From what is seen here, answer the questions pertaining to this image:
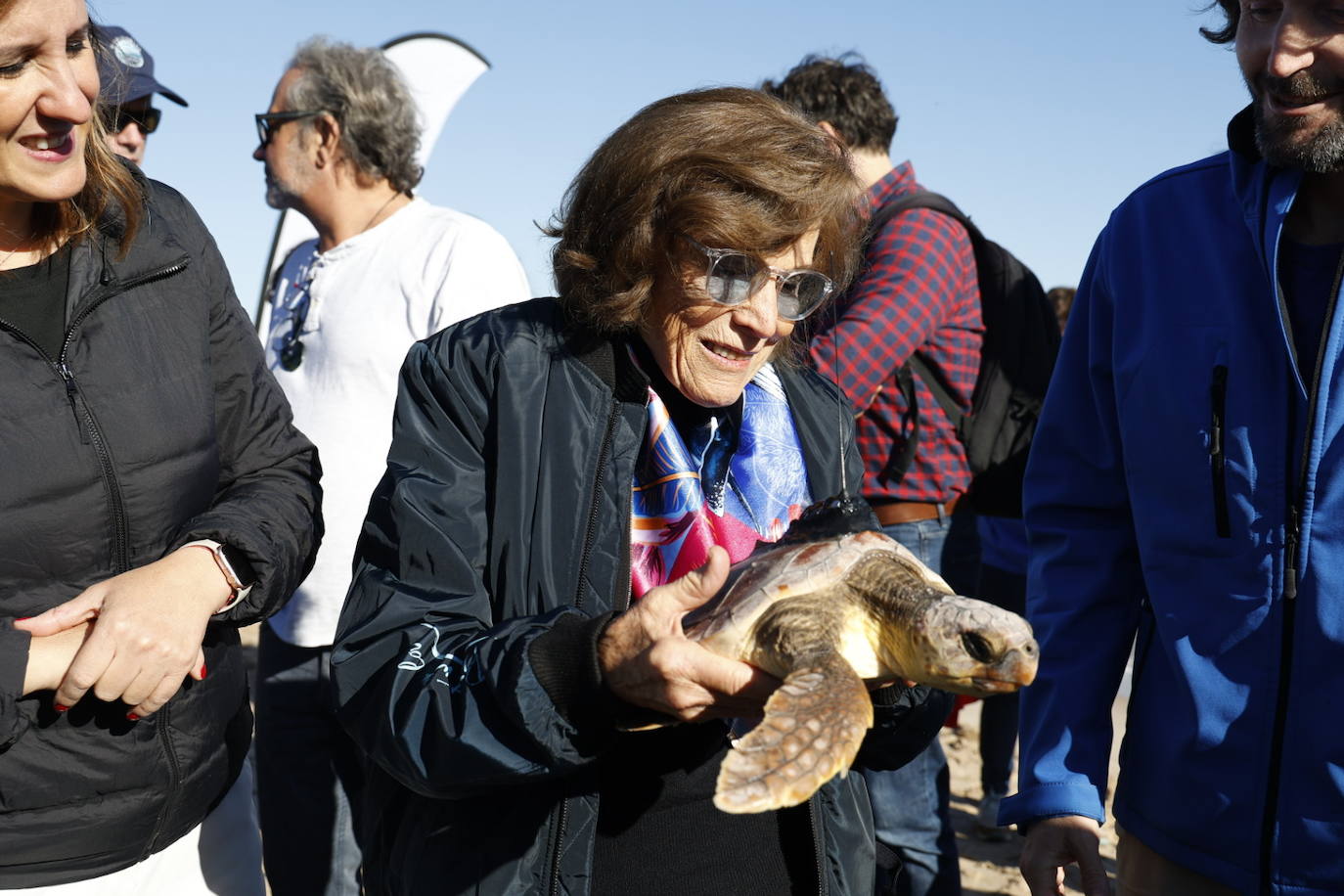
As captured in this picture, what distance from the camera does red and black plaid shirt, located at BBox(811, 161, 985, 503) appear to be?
3.21m

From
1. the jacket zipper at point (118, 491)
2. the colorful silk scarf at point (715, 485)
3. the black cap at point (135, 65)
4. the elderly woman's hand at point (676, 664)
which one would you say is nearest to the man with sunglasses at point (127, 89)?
the black cap at point (135, 65)

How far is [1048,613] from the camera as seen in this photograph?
2.09 m

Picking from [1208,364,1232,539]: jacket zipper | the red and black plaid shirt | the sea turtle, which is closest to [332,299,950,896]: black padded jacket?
the sea turtle

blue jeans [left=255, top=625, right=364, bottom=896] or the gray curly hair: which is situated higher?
the gray curly hair

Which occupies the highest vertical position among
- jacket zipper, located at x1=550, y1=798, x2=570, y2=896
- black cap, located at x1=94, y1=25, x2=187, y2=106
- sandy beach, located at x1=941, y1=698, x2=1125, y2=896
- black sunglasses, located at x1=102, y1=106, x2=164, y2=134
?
black cap, located at x1=94, y1=25, x2=187, y2=106

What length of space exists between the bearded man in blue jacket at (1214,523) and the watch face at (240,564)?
56.3 inches

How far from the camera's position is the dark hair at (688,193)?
185 centimetres

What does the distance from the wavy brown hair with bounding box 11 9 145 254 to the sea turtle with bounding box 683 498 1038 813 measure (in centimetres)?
118

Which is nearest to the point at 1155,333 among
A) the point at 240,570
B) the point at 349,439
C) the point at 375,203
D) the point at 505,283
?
the point at 240,570

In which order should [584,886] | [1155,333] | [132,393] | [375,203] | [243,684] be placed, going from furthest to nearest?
1. [375,203]
2. [243,684]
3. [1155,333]
4. [132,393]
5. [584,886]

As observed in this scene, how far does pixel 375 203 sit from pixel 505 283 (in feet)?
1.99

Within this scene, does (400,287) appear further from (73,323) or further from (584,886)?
(584,886)

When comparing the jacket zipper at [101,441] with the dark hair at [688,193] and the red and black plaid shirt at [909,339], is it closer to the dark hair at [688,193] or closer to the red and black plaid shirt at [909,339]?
the dark hair at [688,193]

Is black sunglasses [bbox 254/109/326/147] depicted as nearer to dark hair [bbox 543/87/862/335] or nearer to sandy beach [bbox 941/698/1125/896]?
dark hair [bbox 543/87/862/335]
